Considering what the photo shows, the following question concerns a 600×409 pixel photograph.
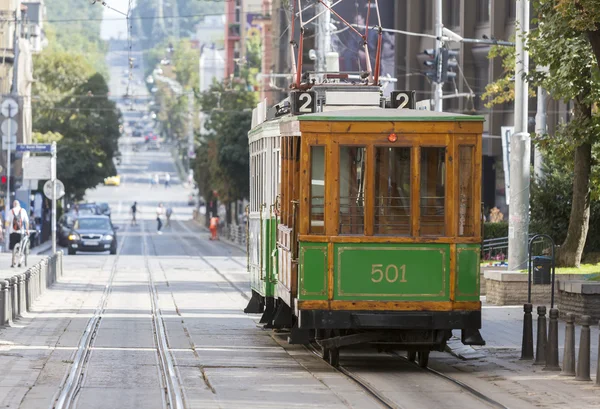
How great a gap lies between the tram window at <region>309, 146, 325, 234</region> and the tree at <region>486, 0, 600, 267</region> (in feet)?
16.5

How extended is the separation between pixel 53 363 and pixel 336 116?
441 cm

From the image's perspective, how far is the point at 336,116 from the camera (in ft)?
53.1

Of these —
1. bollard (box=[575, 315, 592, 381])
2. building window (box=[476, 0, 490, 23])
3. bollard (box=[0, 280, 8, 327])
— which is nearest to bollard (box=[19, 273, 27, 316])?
bollard (box=[0, 280, 8, 327])

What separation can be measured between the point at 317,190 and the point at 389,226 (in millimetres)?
904

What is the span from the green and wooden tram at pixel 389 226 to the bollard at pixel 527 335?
1440 mm

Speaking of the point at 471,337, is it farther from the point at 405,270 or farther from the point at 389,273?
the point at 389,273

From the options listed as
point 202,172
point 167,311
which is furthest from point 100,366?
point 202,172

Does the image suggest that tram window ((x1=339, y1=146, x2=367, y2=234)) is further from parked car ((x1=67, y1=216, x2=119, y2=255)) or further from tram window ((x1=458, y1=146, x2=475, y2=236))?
parked car ((x1=67, y1=216, x2=119, y2=255))

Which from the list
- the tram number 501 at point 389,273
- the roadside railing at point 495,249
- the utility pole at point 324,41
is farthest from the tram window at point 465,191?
the utility pole at point 324,41

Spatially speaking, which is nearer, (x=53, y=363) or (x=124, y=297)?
(x=53, y=363)

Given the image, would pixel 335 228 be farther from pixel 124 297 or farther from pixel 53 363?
pixel 124 297

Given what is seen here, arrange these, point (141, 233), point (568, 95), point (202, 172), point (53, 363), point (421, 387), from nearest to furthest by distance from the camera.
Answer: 1. point (421, 387)
2. point (53, 363)
3. point (568, 95)
4. point (141, 233)
5. point (202, 172)

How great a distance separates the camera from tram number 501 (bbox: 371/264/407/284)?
52.4 ft

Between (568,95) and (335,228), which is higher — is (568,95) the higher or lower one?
the higher one
